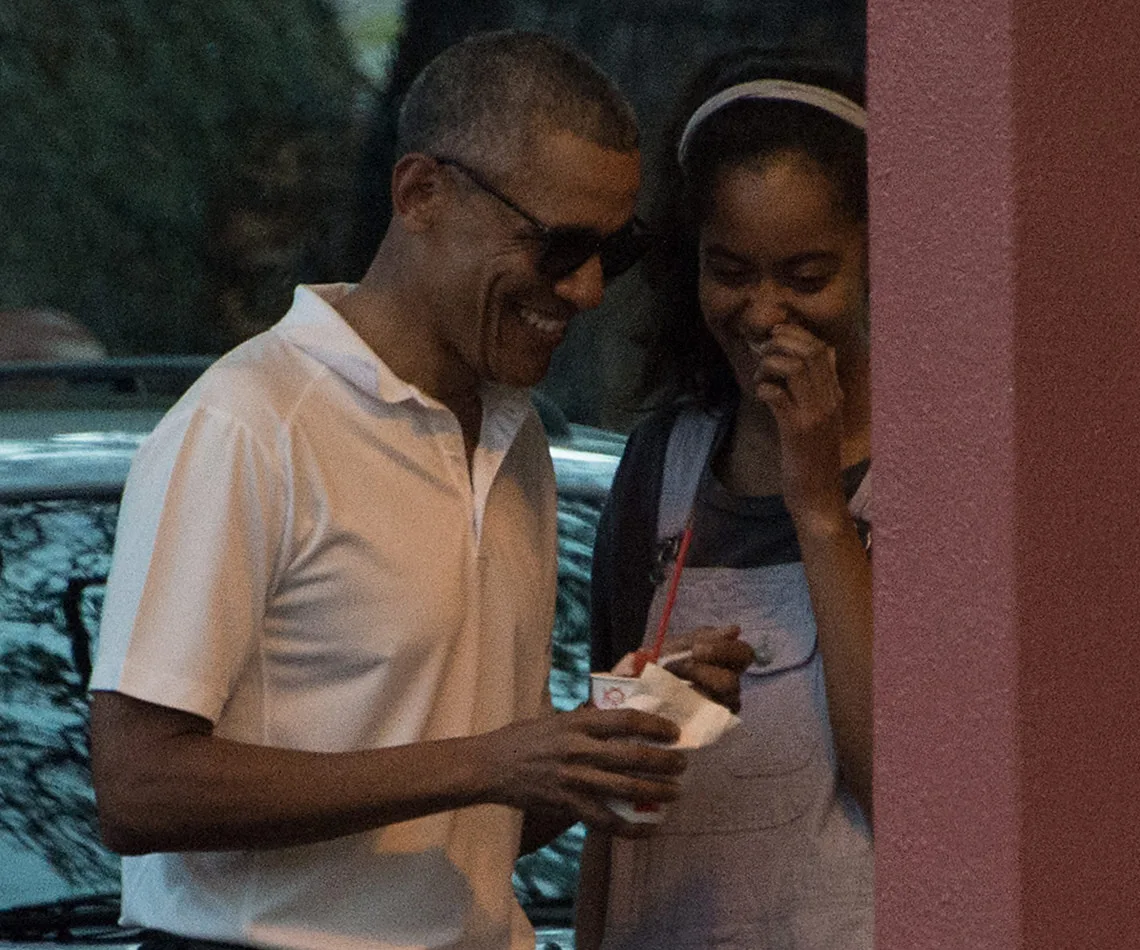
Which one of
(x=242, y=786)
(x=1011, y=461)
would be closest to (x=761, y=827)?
(x=242, y=786)

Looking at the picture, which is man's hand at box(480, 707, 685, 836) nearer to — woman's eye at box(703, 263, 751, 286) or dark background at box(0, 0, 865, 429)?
woman's eye at box(703, 263, 751, 286)

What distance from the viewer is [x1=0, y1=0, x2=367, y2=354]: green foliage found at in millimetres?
11180

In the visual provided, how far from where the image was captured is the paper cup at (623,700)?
231 centimetres

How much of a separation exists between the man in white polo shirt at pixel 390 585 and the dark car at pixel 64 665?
1.06 metres

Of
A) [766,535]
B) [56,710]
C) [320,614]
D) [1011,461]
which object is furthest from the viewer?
[56,710]

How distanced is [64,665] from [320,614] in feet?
4.83

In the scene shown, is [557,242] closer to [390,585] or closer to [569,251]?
[569,251]

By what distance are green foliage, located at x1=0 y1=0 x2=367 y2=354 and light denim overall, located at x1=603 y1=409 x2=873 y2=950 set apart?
27.8 feet

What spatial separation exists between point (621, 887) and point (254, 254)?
891 cm

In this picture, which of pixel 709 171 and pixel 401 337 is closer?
pixel 401 337

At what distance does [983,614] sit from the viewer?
6.25ft

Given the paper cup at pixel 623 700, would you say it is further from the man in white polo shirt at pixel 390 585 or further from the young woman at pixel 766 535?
the young woman at pixel 766 535

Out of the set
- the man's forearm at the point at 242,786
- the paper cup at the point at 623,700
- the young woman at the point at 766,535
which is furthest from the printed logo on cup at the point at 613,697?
the young woman at the point at 766,535

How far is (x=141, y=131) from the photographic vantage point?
1140cm
